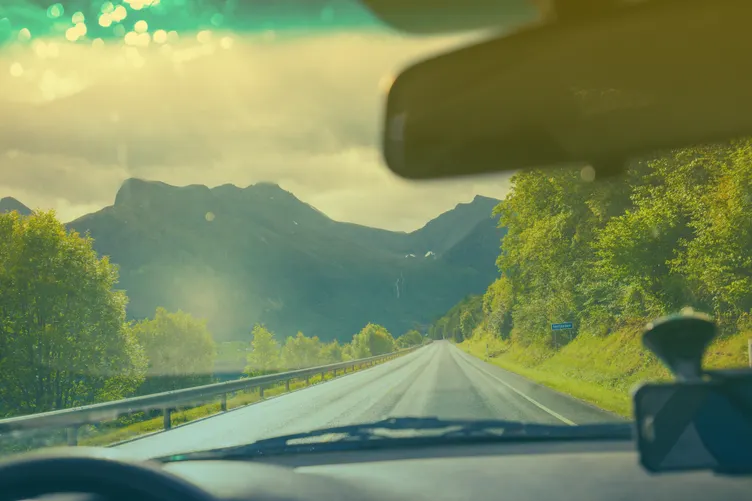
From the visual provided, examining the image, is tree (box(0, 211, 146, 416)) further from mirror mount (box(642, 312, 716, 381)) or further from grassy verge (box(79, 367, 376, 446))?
Result: mirror mount (box(642, 312, 716, 381))

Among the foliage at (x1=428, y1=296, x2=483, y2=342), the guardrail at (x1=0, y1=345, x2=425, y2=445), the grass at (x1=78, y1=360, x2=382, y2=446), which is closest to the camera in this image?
the guardrail at (x1=0, y1=345, x2=425, y2=445)

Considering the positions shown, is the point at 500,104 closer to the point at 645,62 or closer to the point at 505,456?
the point at 645,62

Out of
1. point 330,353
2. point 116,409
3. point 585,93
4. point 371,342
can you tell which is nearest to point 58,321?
point 116,409

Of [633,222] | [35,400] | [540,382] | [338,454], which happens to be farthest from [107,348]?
[338,454]

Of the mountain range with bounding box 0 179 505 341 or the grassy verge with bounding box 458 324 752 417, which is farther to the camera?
the mountain range with bounding box 0 179 505 341

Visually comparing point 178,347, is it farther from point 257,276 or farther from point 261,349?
point 257,276

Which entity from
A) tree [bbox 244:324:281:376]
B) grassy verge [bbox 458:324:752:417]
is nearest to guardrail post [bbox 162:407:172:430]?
grassy verge [bbox 458:324:752:417]
